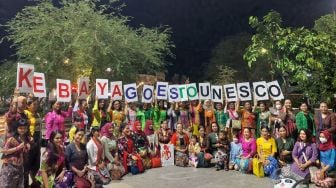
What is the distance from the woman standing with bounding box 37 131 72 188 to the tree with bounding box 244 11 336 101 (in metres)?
4.38

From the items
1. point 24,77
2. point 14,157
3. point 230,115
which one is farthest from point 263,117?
point 14,157

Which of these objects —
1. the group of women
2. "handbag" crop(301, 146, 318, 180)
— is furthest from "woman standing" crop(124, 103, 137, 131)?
"handbag" crop(301, 146, 318, 180)

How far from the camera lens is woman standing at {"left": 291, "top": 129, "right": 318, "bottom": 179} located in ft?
27.4

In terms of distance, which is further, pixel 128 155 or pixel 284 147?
pixel 128 155

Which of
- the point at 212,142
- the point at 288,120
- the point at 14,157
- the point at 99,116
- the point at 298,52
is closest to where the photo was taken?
the point at 14,157

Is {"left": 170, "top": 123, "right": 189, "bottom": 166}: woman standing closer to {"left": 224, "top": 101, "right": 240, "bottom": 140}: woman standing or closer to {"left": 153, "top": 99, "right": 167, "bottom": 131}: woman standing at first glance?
{"left": 224, "top": 101, "right": 240, "bottom": 140}: woman standing

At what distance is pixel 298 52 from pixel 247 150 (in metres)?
2.74

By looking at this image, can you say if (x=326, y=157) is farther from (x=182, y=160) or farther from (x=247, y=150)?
(x=182, y=160)

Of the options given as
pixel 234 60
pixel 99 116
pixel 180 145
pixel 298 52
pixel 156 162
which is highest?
pixel 234 60

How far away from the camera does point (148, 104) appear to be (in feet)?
42.2

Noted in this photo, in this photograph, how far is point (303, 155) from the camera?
8.46 metres

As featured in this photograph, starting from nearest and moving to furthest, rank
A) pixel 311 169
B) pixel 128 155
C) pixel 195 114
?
1. pixel 311 169
2. pixel 128 155
3. pixel 195 114

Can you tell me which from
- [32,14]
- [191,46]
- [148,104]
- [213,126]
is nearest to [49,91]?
[32,14]

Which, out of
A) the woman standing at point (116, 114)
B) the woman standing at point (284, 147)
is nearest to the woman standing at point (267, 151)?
the woman standing at point (284, 147)
